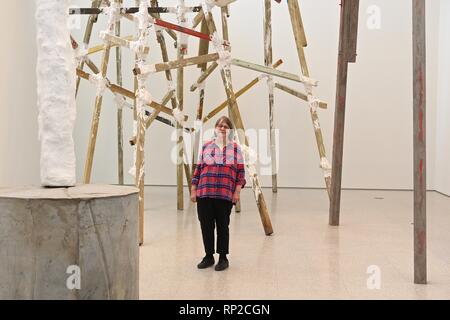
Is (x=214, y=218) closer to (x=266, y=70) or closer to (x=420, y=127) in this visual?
(x=420, y=127)

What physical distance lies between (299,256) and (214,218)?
807 mm

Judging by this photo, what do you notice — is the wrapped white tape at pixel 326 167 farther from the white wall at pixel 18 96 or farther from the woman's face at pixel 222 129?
the white wall at pixel 18 96

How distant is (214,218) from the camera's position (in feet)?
15.1

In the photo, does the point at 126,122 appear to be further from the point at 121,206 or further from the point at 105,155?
the point at 121,206

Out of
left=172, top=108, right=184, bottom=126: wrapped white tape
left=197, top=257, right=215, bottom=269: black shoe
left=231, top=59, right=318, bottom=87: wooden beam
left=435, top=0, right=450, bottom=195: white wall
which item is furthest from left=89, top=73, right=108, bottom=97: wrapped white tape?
left=435, top=0, right=450, bottom=195: white wall

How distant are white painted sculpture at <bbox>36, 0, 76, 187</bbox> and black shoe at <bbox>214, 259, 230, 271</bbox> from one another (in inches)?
62.9

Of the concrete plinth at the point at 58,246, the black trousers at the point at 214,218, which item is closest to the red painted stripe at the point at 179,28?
the black trousers at the point at 214,218

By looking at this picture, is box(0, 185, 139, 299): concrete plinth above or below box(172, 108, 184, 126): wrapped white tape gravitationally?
below

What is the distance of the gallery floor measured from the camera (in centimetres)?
400

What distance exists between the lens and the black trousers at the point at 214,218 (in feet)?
14.9

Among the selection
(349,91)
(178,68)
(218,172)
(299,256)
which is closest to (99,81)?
(178,68)

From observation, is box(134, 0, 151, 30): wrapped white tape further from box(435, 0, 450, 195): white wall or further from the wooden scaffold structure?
box(435, 0, 450, 195): white wall
